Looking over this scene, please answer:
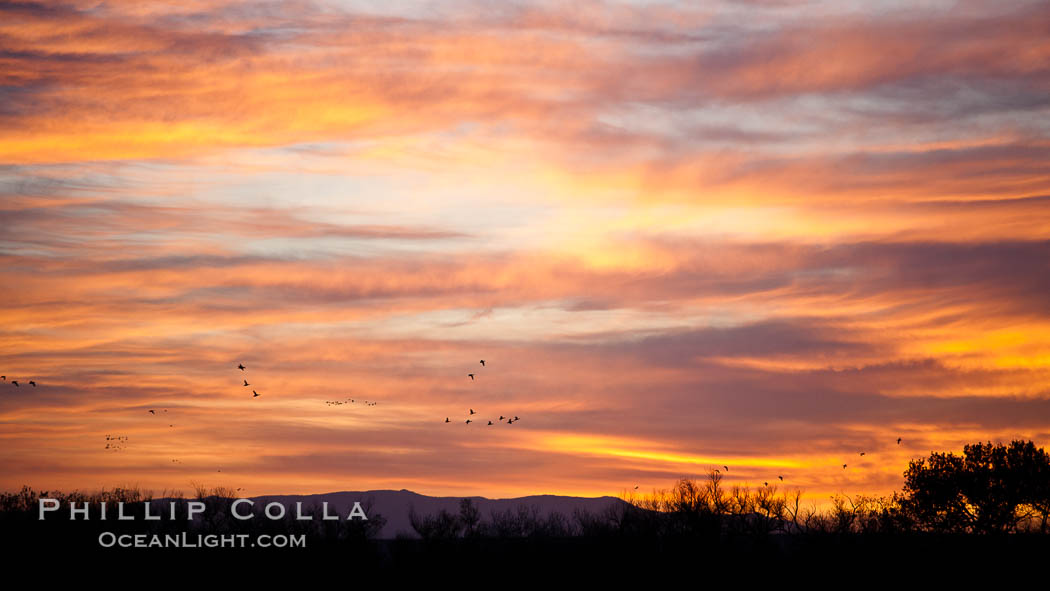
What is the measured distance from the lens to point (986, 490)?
117 m

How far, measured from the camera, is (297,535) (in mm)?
121750

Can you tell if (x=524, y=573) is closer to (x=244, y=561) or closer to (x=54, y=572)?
(x=244, y=561)

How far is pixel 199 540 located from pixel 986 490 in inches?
3152

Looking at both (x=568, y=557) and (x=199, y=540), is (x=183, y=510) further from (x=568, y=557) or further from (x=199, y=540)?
(x=568, y=557)

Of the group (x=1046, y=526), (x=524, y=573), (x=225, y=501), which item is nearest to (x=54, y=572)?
(x=225, y=501)

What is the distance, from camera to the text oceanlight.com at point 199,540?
10456 centimetres

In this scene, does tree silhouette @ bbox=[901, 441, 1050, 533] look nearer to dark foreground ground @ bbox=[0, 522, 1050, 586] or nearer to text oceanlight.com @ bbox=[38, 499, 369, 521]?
dark foreground ground @ bbox=[0, 522, 1050, 586]

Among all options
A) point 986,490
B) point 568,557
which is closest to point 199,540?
point 568,557

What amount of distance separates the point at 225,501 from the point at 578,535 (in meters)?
42.4

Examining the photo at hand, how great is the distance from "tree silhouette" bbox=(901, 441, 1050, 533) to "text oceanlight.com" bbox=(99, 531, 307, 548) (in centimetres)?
6561

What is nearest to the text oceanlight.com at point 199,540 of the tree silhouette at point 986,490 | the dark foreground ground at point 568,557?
the dark foreground ground at point 568,557

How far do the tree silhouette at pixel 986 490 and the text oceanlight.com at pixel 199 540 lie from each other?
6561 cm

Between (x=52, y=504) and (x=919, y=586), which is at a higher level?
(x=52, y=504)

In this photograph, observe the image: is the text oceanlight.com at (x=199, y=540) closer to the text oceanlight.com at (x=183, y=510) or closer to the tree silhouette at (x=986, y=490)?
the text oceanlight.com at (x=183, y=510)
